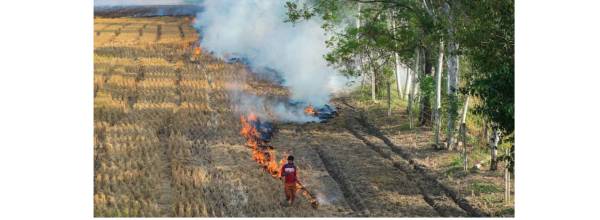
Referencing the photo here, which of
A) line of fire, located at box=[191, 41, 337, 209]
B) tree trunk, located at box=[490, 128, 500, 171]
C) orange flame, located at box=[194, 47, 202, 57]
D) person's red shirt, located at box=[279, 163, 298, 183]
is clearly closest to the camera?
person's red shirt, located at box=[279, 163, 298, 183]

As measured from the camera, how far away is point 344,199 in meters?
22.4

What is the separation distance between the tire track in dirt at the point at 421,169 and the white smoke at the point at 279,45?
1441 mm

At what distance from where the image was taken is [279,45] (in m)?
29.1

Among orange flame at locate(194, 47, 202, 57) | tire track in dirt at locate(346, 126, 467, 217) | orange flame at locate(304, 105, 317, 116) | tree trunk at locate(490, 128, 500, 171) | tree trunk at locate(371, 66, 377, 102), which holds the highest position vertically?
orange flame at locate(194, 47, 202, 57)

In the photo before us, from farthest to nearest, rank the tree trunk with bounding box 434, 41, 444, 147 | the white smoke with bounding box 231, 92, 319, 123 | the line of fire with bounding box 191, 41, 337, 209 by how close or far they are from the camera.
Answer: the white smoke with bounding box 231, 92, 319, 123 → the tree trunk with bounding box 434, 41, 444, 147 → the line of fire with bounding box 191, 41, 337, 209

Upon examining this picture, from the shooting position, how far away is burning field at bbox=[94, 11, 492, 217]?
2170 cm

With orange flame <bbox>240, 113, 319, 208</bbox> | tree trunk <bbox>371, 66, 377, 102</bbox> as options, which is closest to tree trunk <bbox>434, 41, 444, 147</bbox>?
tree trunk <bbox>371, 66, 377, 102</bbox>

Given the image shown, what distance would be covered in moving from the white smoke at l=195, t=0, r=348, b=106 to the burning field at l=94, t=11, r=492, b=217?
1.31 ft

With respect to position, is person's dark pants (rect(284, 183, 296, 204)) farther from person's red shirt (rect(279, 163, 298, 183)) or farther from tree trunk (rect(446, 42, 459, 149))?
tree trunk (rect(446, 42, 459, 149))

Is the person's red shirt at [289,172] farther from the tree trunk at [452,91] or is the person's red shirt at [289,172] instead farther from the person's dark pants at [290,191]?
the tree trunk at [452,91]

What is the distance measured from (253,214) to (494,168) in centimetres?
649

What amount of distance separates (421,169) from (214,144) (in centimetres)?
516
